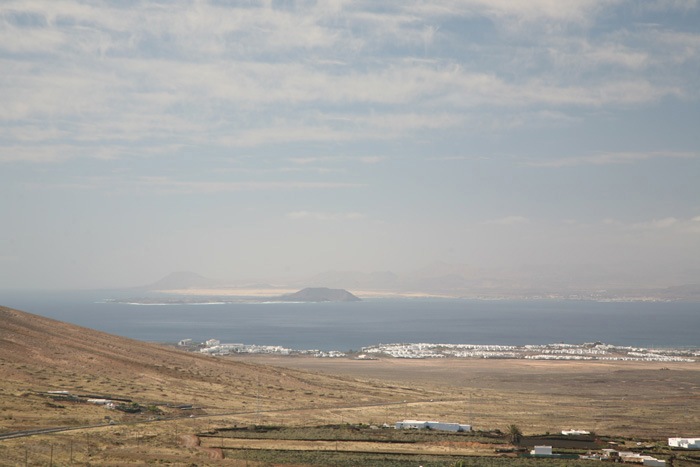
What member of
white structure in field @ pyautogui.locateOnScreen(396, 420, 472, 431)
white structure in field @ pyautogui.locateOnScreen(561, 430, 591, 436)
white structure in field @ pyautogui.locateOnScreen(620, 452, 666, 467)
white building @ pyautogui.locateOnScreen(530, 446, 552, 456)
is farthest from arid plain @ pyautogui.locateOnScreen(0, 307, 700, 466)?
white structure in field @ pyautogui.locateOnScreen(620, 452, 666, 467)

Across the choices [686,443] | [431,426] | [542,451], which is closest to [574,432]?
[686,443]

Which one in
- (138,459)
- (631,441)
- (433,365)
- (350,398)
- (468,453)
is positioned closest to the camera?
(138,459)

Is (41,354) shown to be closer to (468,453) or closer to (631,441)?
(468,453)

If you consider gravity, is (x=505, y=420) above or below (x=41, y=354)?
below

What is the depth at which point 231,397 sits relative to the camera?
71.2 meters

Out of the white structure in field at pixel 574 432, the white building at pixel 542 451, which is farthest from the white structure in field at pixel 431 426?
the white building at pixel 542 451

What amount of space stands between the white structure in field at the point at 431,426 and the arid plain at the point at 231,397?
351 centimetres

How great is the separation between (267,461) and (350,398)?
1328 inches

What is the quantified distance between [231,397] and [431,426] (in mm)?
25652

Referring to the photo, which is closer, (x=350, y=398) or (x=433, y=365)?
(x=350, y=398)

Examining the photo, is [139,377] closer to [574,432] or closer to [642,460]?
[574,432]

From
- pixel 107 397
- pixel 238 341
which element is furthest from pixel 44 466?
pixel 238 341

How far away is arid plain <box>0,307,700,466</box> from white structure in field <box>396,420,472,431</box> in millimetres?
3513

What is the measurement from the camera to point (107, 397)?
204 feet
